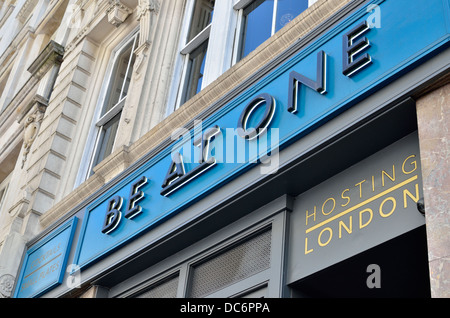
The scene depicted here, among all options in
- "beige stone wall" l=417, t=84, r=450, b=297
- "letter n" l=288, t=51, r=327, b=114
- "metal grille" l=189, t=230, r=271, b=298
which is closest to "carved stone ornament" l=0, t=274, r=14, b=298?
"metal grille" l=189, t=230, r=271, b=298

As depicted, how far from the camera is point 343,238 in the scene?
509 cm

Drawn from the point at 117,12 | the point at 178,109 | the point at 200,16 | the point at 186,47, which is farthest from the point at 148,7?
the point at 178,109

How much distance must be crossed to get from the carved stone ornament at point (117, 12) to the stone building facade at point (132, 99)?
18mm

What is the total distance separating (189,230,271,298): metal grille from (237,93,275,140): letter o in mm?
931

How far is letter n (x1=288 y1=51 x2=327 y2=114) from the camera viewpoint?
218 inches

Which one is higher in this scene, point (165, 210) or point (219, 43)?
point (219, 43)

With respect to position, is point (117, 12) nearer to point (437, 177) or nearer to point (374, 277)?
point (374, 277)

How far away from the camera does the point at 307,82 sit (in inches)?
225

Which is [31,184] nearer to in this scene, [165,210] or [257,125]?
[165,210]

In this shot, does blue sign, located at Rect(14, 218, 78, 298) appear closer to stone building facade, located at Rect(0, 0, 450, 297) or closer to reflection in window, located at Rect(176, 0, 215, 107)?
stone building facade, located at Rect(0, 0, 450, 297)

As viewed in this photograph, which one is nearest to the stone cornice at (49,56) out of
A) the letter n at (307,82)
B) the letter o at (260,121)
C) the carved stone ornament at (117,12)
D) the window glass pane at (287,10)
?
the carved stone ornament at (117,12)

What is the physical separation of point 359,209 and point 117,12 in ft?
25.3
